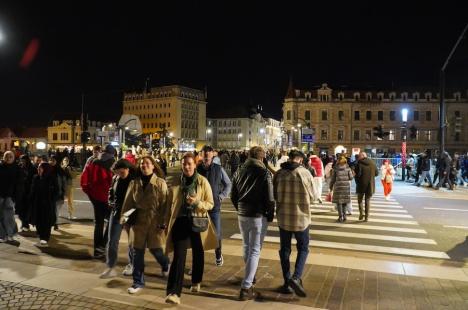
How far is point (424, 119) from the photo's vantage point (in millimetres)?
87688

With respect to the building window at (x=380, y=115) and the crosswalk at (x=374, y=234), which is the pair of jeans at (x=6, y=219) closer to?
the crosswalk at (x=374, y=234)

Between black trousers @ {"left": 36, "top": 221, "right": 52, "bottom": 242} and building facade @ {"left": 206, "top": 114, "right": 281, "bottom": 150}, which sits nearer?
black trousers @ {"left": 36, "top": 221, "right": 52, "bottom": 242}

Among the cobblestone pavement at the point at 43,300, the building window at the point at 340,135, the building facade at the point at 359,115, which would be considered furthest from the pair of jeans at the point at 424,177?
the building window at the point at 340,135

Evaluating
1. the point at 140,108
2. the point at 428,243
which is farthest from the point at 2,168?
the point at 140,108

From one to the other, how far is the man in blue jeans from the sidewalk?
27cm

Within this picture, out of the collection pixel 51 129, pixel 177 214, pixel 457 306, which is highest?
pixel 51 129

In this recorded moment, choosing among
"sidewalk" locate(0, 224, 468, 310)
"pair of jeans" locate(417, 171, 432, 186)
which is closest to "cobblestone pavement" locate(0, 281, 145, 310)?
"sidewalk" locate(0, 224, 468, 310)

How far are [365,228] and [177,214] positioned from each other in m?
7.10

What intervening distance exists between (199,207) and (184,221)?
281mm

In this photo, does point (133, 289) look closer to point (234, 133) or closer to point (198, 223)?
point (198, 223)

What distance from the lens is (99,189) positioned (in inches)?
305

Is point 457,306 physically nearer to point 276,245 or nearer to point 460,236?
point 276,245

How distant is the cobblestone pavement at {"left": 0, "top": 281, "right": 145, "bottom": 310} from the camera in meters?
5.43

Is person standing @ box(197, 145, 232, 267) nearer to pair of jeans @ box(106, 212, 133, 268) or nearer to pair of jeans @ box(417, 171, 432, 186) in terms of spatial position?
pair of jeans @ box(106, 212, 133, 268)
